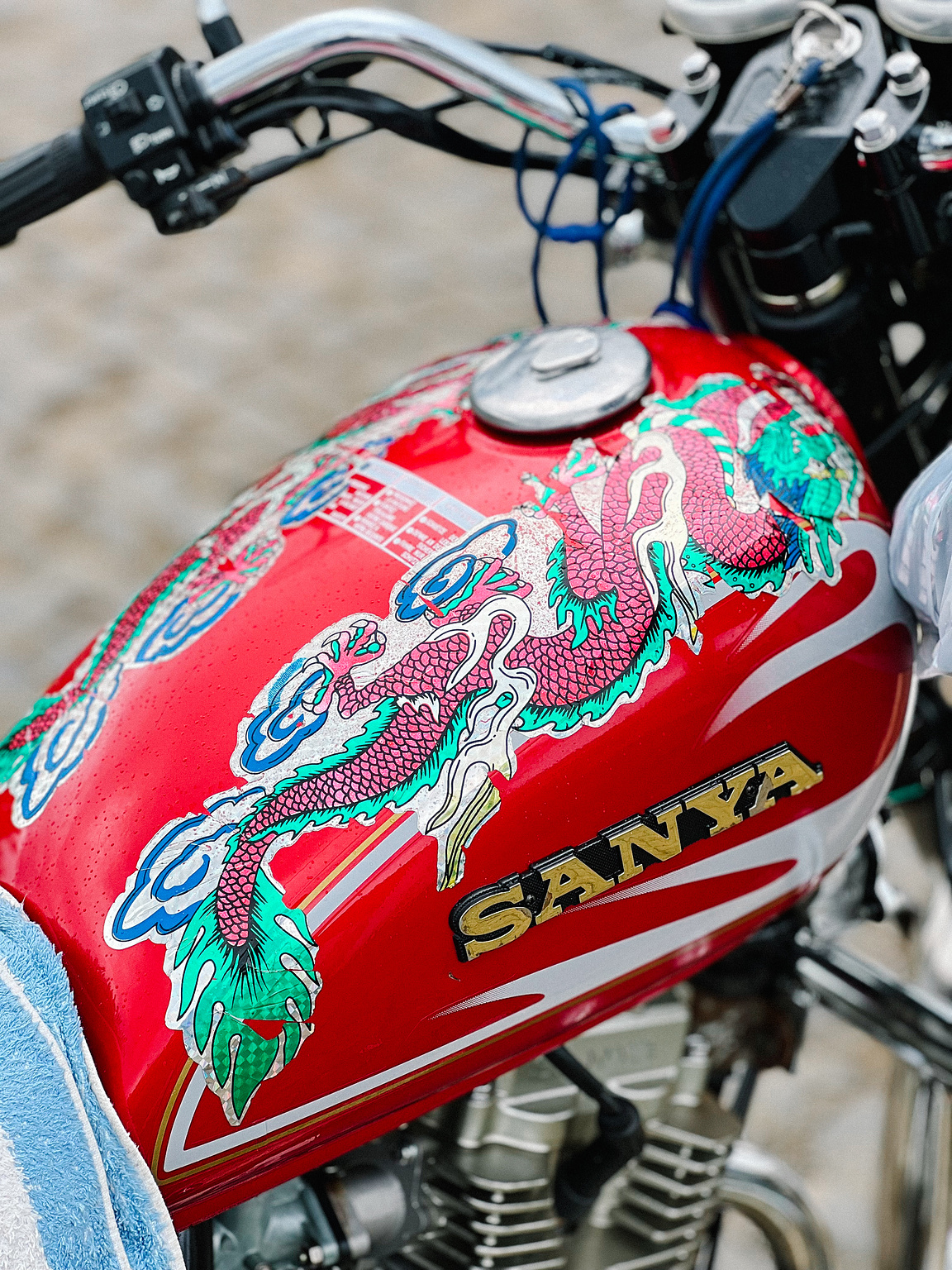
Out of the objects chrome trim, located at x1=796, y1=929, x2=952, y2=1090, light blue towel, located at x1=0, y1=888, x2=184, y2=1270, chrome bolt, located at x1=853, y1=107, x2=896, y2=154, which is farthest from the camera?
chrome trim, located at x1=796, y1=929, x2=952, y2=1090

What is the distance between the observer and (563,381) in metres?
0.87

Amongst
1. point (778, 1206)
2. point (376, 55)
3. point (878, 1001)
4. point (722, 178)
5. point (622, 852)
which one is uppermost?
point (376, 55)

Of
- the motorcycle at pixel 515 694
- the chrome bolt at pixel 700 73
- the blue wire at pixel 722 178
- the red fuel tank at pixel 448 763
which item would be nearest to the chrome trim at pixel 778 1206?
the motorcycle at pixel 515 694

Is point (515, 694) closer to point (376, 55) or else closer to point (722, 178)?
point (722, 178)

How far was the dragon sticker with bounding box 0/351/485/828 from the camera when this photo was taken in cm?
81

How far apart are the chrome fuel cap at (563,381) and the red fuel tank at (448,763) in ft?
0.05

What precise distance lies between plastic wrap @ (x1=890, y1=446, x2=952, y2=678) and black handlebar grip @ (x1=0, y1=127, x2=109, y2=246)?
61cm

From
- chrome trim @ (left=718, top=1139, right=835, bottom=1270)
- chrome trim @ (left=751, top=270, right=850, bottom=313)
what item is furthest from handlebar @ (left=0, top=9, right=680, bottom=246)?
chrome trim @ (left=718, top=1139, right=835, bottom=1270)

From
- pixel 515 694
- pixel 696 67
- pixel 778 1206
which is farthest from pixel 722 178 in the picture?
pixel 778 1206

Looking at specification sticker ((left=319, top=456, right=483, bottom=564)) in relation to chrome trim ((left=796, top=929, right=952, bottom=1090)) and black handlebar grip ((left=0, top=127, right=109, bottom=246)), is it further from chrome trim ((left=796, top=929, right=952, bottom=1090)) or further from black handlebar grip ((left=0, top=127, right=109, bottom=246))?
chrome trim ((left=796, top=929, right=952, bottom=1090))

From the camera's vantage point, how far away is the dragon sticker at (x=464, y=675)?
0.69 metres

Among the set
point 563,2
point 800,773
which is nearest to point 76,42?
point 563,2

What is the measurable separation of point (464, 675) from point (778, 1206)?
2.25ft

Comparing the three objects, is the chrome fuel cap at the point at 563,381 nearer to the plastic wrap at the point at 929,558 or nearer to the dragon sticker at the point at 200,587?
the dragon sticker at the point at 200,587
